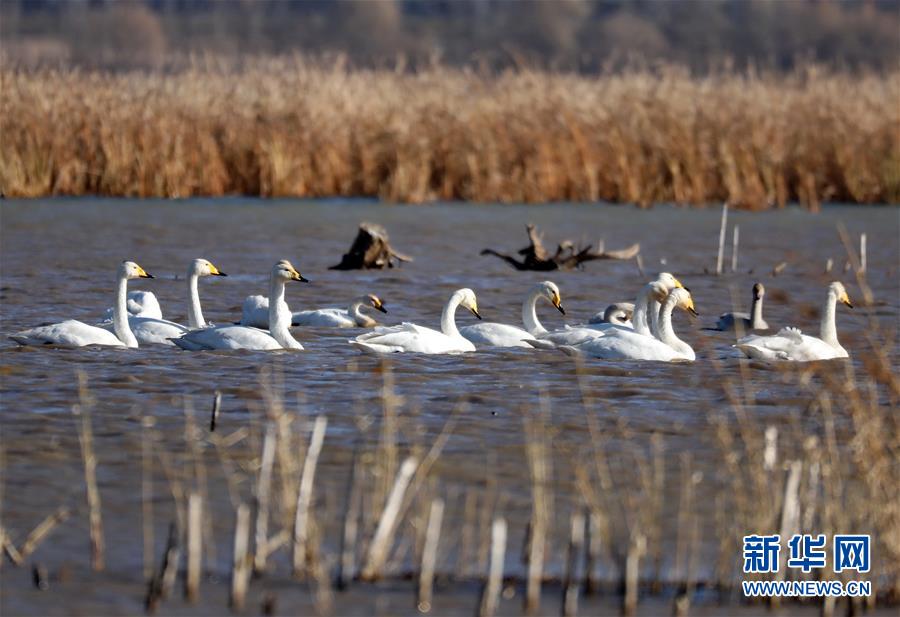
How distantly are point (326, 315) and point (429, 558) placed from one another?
6926mm

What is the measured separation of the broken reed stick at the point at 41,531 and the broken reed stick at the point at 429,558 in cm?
120

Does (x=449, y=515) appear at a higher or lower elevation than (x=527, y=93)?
lower

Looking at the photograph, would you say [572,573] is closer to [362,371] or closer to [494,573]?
[494,573]

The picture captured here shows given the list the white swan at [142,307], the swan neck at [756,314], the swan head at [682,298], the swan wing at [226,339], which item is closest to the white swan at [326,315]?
the white swan at [142,307]

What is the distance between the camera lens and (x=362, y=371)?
382 inches

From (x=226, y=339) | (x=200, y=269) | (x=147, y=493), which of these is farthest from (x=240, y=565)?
(x=200, y=269)

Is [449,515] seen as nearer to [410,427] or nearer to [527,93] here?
[410,427]

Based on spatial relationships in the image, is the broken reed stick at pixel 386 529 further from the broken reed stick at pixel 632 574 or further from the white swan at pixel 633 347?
the white swan at pixel 633 347

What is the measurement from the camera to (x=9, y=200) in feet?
67.9

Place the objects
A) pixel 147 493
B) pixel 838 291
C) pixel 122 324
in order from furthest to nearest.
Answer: pixel 838 291
pixel 122 324
pixel 147 493

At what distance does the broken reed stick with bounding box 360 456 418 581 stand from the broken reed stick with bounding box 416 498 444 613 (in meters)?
0.11

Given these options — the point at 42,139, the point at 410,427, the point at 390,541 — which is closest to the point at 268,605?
the point at 390,541

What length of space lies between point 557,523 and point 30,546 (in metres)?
1.79

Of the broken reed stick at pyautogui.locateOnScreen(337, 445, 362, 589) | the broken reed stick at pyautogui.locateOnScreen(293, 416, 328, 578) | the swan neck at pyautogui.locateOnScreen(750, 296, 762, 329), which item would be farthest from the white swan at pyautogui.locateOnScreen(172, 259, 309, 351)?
the broken reed stick at pyautogui.locateOnScreen(293, 416, 328, 578)
